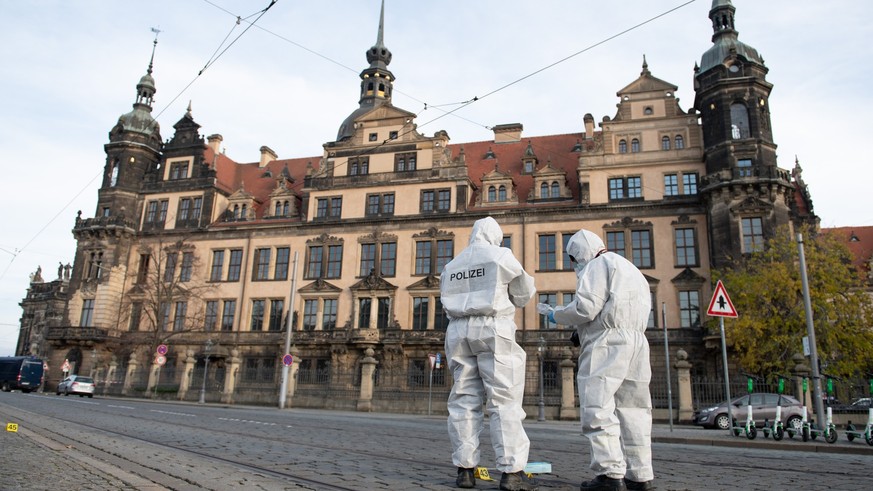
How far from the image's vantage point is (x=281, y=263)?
41656 mm

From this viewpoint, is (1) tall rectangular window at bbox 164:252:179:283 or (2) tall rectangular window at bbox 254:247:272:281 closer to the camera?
(2) tall rectangular window at bbox 254:247:272:281

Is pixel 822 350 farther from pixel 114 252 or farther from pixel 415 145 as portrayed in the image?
pixel 114 252

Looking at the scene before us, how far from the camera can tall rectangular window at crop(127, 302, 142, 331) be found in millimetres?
43625

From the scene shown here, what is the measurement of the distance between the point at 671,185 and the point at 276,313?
25603mm

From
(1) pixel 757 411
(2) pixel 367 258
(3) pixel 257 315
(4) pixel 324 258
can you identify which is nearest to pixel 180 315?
(3) pixel 257 315

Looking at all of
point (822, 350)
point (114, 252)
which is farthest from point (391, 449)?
point (114, 252)

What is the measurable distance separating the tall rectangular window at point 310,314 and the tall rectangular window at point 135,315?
512 inches

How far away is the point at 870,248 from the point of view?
5344 cm

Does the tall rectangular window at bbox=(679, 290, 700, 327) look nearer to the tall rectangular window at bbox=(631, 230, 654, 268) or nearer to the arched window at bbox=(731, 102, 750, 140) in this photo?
the tall rectangular window at bbox=(631, 230, 654, 268)

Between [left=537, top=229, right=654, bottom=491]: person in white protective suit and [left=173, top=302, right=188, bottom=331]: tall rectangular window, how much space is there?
136ft

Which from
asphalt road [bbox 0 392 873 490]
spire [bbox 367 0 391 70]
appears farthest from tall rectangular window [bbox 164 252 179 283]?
asphalt road [bbox 0 392 873 490]

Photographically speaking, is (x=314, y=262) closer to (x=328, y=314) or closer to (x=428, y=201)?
(x=328, y=314)

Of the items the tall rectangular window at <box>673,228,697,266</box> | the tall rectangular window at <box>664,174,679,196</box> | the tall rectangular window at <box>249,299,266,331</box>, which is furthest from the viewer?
the tall rectangular window at <box>249,299,266,331</box>

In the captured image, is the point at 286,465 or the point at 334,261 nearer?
the point at 286,465
